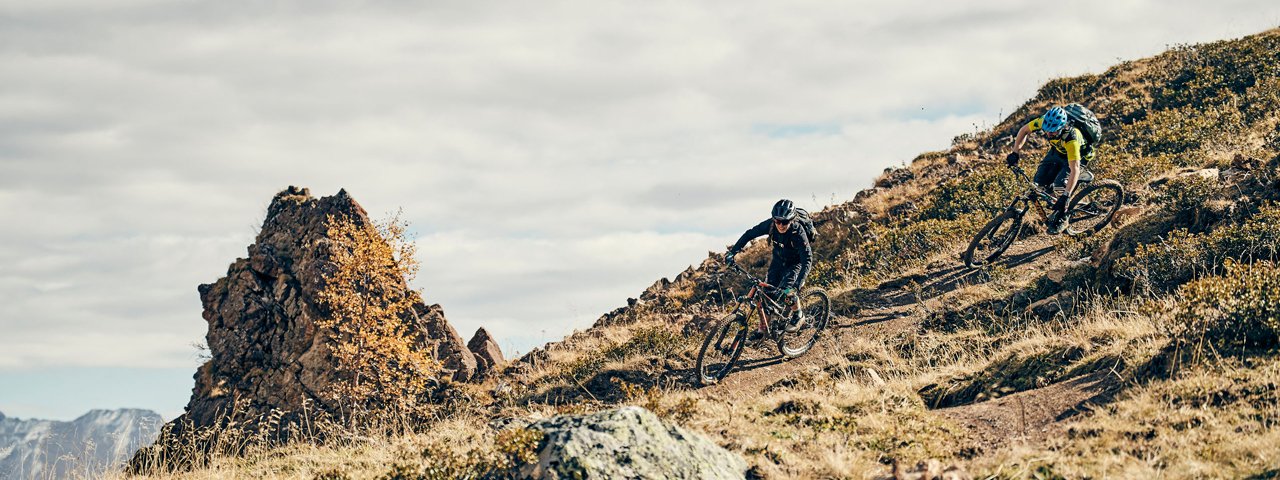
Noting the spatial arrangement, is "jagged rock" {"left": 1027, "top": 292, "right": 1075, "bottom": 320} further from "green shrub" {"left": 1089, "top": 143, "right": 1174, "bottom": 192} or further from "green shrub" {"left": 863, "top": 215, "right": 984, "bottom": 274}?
"green shrub" {"left": 1089, "top": 143, "right": 1174, "bottom": 192}

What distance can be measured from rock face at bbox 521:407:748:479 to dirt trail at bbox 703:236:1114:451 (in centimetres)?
293

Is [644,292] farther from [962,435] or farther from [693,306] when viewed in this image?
[962,435]

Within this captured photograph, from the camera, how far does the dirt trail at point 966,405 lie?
9.73 metres

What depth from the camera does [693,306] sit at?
22922 millimetres

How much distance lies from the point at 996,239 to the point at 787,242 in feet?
19.7

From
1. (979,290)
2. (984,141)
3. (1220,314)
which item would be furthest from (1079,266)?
(984,141)

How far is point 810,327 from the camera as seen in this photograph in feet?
51.2

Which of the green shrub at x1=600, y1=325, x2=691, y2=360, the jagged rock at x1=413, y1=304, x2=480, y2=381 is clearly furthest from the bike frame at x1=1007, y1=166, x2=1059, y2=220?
the jagged rock at x1=413, y1=304, x2=480, y2=381

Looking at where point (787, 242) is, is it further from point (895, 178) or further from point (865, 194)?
point (895, 178)

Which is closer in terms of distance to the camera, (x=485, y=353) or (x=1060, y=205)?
(x=1060, y=205)

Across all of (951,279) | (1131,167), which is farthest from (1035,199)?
(1131,167)

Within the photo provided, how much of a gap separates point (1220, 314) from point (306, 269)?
653 inches

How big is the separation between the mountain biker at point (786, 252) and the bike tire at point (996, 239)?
4.20m

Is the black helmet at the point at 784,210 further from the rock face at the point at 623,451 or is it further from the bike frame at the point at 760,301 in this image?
the rock face at the point at 623,451
